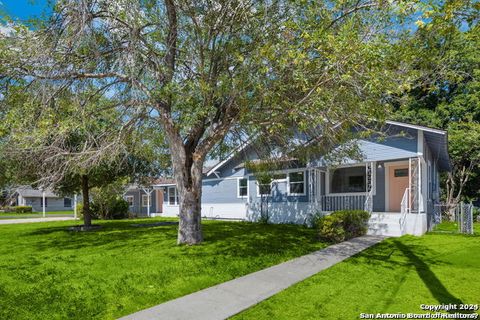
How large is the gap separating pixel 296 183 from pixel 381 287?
12.2 metres

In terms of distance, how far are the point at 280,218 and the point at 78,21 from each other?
13941mm

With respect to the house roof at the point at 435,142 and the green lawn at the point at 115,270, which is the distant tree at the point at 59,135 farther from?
the house roof at the point at 435,142

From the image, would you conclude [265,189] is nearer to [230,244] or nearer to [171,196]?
[230,244]

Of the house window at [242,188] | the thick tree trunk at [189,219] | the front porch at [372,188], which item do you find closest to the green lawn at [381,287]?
the thick tree trunk at [189,219]

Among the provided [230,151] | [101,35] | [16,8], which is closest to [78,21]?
[101,35]

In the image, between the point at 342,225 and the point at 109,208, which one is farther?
the point at 109,208

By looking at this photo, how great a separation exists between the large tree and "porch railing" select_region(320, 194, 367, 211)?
7084 mm

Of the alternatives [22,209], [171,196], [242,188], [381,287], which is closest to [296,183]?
[242,188]

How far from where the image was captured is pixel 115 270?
24.4 ft

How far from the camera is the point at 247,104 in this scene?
28.9 ft

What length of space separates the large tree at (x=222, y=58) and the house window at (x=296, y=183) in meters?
8.06

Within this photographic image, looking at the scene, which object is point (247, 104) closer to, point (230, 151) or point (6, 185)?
point (230, 151)

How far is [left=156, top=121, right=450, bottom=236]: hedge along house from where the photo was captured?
14.0 metres

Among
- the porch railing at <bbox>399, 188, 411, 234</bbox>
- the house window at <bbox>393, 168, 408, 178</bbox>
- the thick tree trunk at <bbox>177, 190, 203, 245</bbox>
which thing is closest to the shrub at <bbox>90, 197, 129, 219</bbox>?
the thick tree trunk at <bbox>177, 190, 203, 245</bbox>
